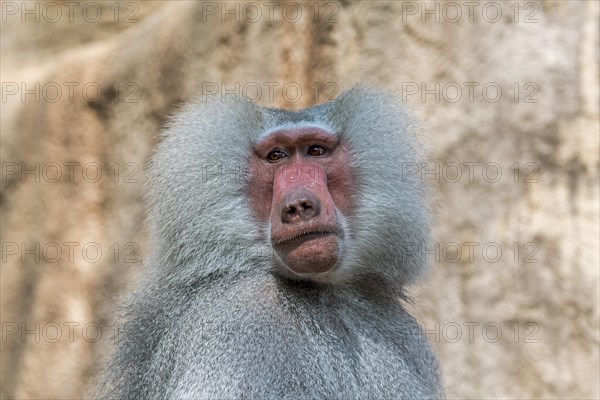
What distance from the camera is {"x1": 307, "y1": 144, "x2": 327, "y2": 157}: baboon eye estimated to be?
11.0 ft

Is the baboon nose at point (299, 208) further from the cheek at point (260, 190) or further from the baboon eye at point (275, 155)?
the baboon eye at point (275, 155)

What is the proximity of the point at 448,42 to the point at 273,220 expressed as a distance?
267 cm

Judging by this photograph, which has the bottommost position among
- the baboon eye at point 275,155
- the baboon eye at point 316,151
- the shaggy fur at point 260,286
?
the shaggy fur at point 260,286

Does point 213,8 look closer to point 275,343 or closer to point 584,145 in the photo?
point 584,145

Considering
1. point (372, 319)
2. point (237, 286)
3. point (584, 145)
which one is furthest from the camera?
point (584, 145)

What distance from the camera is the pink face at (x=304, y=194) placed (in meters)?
3.01

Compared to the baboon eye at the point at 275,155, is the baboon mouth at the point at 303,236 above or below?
below

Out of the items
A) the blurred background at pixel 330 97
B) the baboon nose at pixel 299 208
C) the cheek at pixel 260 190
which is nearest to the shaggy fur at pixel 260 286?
the cheek at pixel 260 190

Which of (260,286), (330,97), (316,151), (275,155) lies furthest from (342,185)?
(330,97)

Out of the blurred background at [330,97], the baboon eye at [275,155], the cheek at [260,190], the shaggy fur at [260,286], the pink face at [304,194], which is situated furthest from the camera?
the blurred background at [330,97]

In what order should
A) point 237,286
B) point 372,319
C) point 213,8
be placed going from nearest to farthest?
point 237,286, point 372,319, point 213,8

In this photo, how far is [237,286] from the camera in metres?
2.99

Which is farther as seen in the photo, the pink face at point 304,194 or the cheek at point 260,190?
the cheek at point 260,190

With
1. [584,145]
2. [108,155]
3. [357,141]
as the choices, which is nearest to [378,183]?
[357,141]
